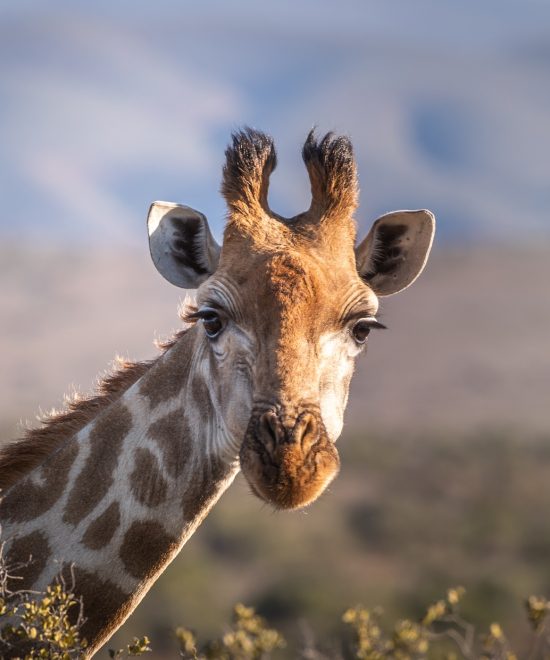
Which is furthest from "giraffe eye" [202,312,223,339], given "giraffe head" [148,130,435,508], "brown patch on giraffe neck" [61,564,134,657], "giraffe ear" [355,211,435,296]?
"brown patch on giraffe neck" [61,564,134,657]

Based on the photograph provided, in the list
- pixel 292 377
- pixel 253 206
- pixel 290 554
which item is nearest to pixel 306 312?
pixel 292 377

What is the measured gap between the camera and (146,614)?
45.7m

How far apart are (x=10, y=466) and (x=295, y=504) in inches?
122

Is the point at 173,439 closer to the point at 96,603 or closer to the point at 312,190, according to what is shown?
the point at 96,603

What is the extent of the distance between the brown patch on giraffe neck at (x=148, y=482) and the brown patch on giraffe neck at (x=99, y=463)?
0.23m

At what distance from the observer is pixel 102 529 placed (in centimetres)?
802

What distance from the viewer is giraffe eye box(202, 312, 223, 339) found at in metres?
7.98

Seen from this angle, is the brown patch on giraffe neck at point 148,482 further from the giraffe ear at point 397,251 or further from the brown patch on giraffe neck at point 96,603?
the giraffe ear at point 397,251

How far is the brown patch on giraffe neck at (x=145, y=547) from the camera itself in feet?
26.1

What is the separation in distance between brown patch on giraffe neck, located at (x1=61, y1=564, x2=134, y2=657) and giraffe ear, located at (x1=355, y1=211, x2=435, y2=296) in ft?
11.2

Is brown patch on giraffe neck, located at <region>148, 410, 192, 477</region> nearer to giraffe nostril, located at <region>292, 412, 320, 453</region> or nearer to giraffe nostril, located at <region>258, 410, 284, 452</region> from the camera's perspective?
giraffe nostril, located at <region>258, 410, 284, 452</region>

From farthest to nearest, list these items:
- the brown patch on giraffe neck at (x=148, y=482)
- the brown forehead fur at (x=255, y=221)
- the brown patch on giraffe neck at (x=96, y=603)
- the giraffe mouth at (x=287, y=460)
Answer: the brown forehead fur at (x=255, y=221), the brown patch on giraffe neck at (x=148, y=482), the brown patch on giraffe neck at (x=96, y=603), the giraffe mouth at (x=287, y=460)

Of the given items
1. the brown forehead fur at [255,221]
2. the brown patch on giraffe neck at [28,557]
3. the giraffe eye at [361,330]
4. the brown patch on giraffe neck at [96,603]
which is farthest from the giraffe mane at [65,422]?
the giraffe eye at [361,330]

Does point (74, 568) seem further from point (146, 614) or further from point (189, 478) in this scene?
point (146, 614)
